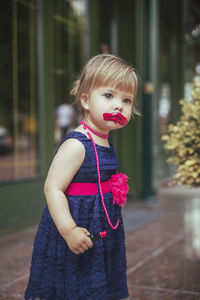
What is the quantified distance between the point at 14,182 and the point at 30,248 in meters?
1.01

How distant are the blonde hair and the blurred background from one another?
3249 mm

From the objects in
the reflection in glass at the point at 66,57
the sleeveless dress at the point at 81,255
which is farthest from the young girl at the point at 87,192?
the reflection in glass at the point at 66,57

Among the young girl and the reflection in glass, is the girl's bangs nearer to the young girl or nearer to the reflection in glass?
the young girl

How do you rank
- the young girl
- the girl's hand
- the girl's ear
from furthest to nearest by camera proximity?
the girl's ear → the young girl → the girl's hand

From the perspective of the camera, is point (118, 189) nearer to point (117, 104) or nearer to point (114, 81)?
point (117, 104)

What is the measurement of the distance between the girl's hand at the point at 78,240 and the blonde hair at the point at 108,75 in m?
0.69

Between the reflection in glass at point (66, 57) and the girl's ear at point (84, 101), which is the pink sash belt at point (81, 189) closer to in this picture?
the girl's ear at point (84, 101)

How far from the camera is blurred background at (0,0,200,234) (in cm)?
546

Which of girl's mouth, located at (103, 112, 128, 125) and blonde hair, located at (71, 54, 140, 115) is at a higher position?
blonde hair, located at (71, 54, 140, 115)

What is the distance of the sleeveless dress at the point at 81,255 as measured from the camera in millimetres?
2238

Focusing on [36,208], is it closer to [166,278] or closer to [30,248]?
[30,248]

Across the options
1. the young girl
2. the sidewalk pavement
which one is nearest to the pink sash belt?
the young girl

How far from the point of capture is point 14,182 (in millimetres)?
5473

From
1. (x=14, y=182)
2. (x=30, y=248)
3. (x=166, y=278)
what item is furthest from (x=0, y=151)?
(x=166, y=278)
